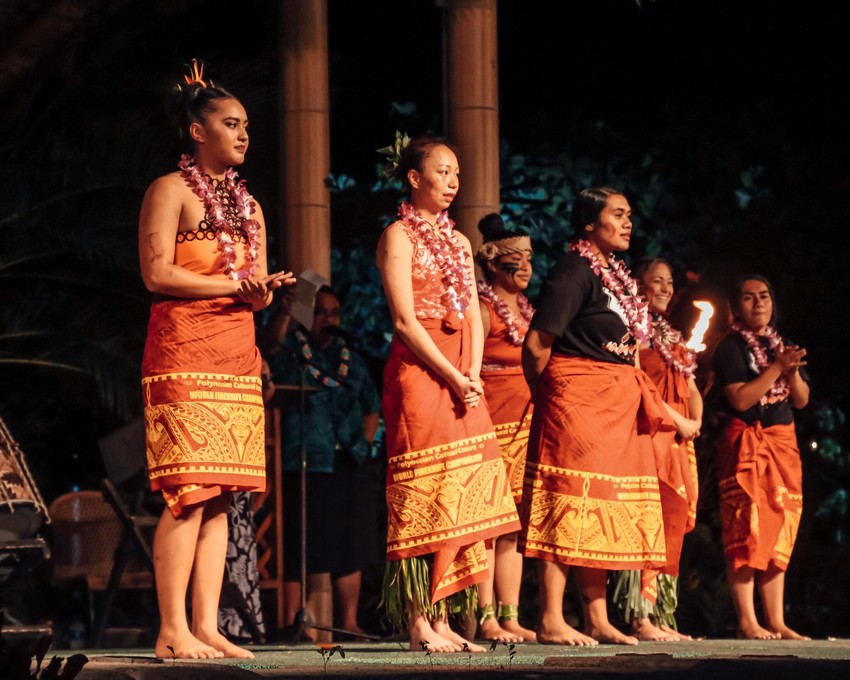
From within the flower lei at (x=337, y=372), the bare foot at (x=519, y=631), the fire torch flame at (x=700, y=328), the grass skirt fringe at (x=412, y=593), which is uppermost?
the fire torch flame at (x=700, y=328)

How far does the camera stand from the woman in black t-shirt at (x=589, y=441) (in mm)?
6500

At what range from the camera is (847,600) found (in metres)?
10.3

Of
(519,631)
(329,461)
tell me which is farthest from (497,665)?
(329,461)

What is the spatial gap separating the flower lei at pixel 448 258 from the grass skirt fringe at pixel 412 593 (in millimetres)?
895

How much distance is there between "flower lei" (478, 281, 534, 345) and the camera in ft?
24.8

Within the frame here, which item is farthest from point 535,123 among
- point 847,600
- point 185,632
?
point 185,632

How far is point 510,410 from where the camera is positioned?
7551mm

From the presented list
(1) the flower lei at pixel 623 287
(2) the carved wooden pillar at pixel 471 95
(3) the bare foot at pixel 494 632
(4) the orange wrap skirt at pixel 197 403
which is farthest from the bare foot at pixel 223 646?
(2) the carved wooden pillar at pixel 471 95

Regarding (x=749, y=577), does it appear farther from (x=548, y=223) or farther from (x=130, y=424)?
(x=548, y=223)

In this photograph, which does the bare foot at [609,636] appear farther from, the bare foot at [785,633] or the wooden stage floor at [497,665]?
the bare foot at [785,633]

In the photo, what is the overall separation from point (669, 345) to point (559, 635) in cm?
194

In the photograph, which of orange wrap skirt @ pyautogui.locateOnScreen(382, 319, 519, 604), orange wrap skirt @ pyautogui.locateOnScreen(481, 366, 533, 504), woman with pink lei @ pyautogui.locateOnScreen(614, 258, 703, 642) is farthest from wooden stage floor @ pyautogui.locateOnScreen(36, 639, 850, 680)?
woman with pink lei @ pyautogui.locateOnScreen(614, 258, 703, 642)

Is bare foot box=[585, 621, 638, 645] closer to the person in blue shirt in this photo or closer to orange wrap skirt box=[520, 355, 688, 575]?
orange wrap skirt box=[520, 355, 688, 575]

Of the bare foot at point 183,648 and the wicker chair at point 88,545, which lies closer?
the bare foot at point 183,648
